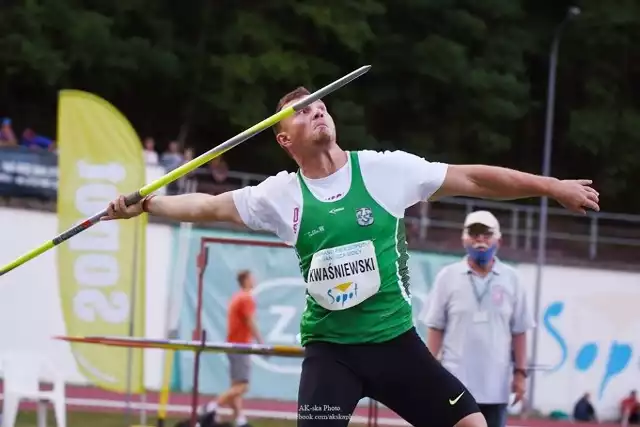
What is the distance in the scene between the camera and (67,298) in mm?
10930

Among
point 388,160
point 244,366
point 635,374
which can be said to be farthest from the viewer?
point 635,374

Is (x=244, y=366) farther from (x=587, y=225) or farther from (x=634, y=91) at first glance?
(x=634, y=91)

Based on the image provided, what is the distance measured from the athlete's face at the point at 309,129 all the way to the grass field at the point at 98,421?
6507 millimetres

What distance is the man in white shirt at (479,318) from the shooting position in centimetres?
727

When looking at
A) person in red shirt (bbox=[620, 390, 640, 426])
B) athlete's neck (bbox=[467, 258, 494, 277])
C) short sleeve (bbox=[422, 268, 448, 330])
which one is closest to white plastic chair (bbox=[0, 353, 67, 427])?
short sleeve (bbox=[422, 268, 448, 330])

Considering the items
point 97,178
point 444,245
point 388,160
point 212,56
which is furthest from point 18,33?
point 388,160

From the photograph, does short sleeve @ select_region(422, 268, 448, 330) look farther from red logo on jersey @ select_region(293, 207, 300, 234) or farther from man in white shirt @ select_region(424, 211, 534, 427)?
red logo on jersey @ select_region(293, 207, 300, 234)

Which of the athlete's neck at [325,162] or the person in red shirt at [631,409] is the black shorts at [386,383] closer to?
the athlete's neck at [325,162]

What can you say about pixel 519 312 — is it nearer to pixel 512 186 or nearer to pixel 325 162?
pixel 512 186

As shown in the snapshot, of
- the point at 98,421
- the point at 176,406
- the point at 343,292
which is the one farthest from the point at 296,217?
the point at 176,406

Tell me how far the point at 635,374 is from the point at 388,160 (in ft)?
48.1

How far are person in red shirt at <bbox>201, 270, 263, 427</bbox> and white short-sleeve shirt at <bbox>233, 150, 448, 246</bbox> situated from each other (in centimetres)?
643

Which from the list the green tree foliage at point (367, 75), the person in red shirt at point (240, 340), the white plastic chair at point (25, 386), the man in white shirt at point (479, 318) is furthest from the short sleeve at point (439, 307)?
the green tree foliage at point (367, 75)

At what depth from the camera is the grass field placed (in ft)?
38.3
